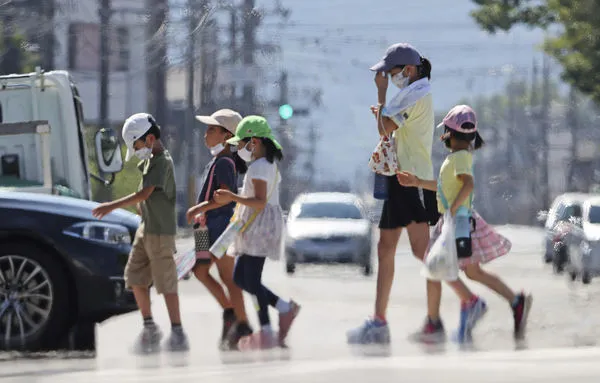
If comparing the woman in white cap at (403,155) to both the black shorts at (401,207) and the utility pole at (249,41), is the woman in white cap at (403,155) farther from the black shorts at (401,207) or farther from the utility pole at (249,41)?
the utility pole at (249,41)

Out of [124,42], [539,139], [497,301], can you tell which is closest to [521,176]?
[539,139]

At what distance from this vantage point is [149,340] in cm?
1121

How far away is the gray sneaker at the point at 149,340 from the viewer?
1115 cm

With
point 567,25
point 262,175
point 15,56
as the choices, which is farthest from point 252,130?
point 15,56

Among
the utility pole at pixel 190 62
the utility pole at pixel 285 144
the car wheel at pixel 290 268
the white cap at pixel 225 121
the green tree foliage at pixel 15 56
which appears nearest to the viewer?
the white cap at pixel 225 121

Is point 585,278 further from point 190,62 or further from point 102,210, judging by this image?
point 190,62

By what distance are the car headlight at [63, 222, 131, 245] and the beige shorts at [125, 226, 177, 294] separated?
0.40 metres

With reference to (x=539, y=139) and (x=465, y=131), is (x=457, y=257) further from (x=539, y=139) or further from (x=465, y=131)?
(x=539, y=139)

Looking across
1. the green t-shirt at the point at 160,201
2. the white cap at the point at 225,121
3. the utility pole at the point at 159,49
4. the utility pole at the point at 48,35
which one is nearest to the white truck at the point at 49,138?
the white cap at the point at 225,121

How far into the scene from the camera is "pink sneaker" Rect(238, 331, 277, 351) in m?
11.0

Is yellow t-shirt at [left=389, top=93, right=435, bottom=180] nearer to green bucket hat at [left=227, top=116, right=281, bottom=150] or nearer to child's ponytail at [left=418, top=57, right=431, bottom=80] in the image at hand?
child's ponytail at [left=418, top=57, right=431, bottom=80]

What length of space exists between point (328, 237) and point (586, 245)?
5303mm

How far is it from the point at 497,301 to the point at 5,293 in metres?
6.56

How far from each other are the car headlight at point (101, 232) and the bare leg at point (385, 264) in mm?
1855
